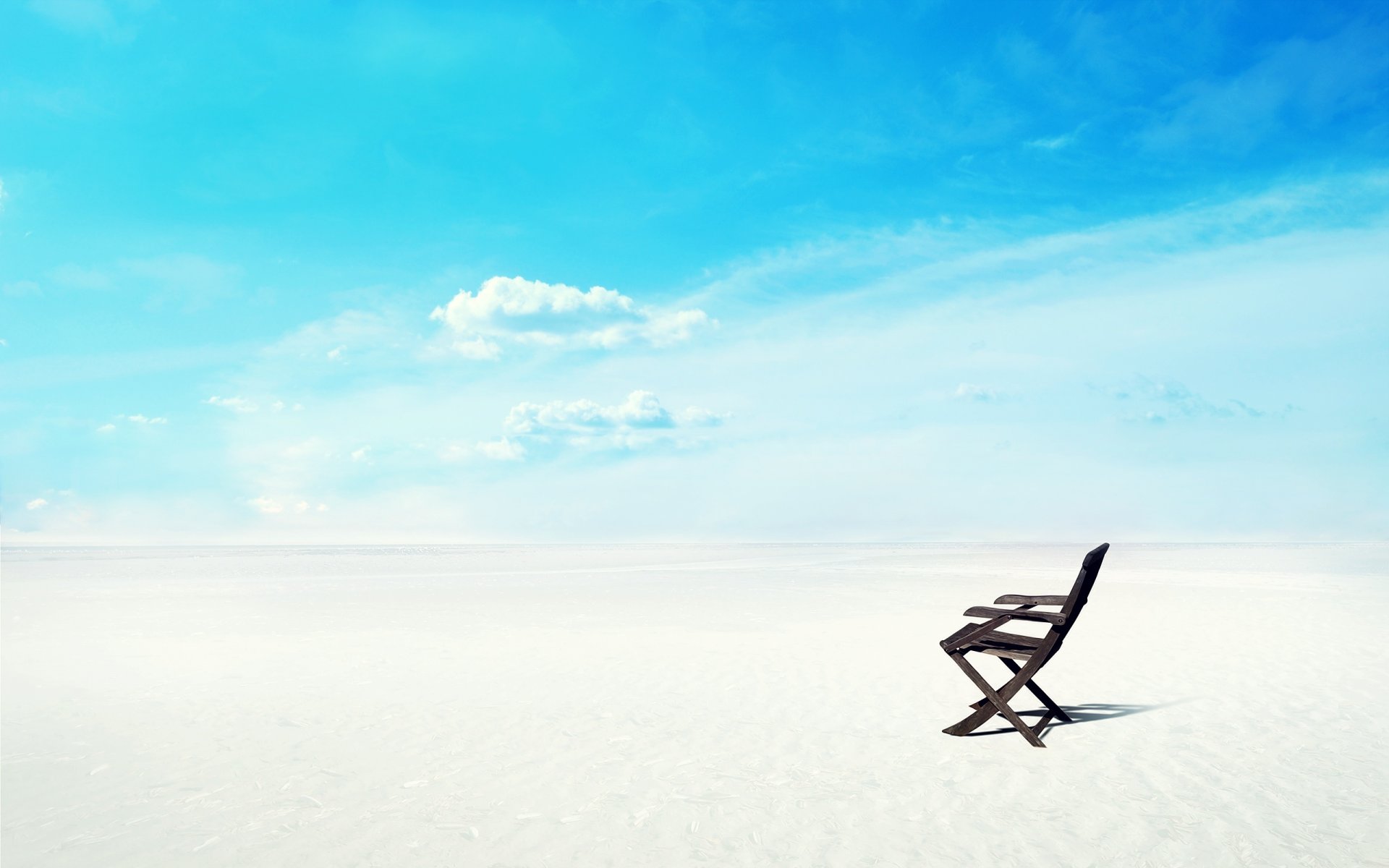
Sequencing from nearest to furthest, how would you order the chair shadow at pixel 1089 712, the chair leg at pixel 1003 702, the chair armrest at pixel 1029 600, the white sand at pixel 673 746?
the white sand at pixel 673 746, the chair leg at pixel 1003 702, the chair armrest at pixel 1029 600, the chair shadow at pixel 1089 712

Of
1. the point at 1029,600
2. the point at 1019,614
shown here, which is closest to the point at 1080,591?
the point at 1029,600

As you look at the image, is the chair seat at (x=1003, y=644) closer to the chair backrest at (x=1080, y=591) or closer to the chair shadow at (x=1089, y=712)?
the chair backrest at (x=1080, y=591)

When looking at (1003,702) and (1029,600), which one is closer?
(1003,702)

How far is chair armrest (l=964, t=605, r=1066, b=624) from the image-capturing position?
6809 millimetres

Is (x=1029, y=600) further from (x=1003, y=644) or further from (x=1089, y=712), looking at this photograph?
(x=1089, y=712)

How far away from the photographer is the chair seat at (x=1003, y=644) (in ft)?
23.0

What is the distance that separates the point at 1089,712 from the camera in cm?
839

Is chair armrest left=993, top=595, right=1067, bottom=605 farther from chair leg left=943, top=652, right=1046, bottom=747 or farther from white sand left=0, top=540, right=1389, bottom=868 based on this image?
white sand left=0, top=540, right=1389, bottom=868

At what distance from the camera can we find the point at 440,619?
55.1 ft

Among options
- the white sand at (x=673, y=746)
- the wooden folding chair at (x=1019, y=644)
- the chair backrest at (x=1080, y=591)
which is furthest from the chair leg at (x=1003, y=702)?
the chair backrest at (x=1080, y=591)

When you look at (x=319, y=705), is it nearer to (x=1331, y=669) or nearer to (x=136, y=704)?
(x=136, y=704)

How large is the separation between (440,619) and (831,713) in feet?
35.0

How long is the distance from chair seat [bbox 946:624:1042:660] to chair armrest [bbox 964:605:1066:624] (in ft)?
0.43

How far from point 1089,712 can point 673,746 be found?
4311 mm
